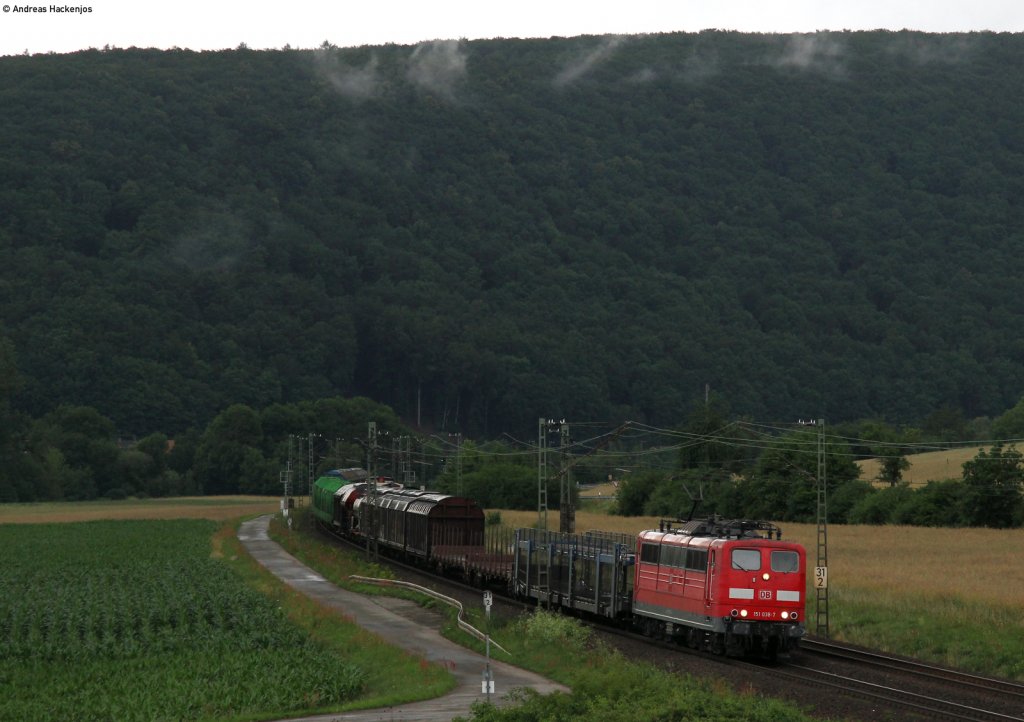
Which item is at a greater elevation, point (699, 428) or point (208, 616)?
point (699, 428)

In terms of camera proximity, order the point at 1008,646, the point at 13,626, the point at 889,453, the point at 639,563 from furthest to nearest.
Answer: the point at 889,453, the point at 13,626, the point at 639,563, the point at 1008,646

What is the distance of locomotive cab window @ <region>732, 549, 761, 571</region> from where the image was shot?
129ft

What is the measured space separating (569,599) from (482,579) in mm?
15874

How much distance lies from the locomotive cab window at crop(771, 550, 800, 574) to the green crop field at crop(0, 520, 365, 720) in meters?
12.4

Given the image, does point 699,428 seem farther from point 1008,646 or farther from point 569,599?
point 1008,646

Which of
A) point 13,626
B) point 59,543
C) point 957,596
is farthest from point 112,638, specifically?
point 59,543

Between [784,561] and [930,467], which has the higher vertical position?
[930,467]

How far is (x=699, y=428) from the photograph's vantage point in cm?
14175

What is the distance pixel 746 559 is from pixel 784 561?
1288mm

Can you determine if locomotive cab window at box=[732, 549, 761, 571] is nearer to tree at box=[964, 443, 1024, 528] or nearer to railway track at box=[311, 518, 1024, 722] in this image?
railway track at box=[311, 518, 1024, 722]

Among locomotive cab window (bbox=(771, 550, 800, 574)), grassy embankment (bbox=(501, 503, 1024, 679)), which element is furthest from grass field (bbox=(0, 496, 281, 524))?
locomotive cab window (bbox=(771, 550, 800, 574))

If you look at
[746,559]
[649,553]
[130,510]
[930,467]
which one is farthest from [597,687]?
[130,510]

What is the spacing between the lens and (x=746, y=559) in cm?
3956

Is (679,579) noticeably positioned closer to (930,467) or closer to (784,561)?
(784,561)
